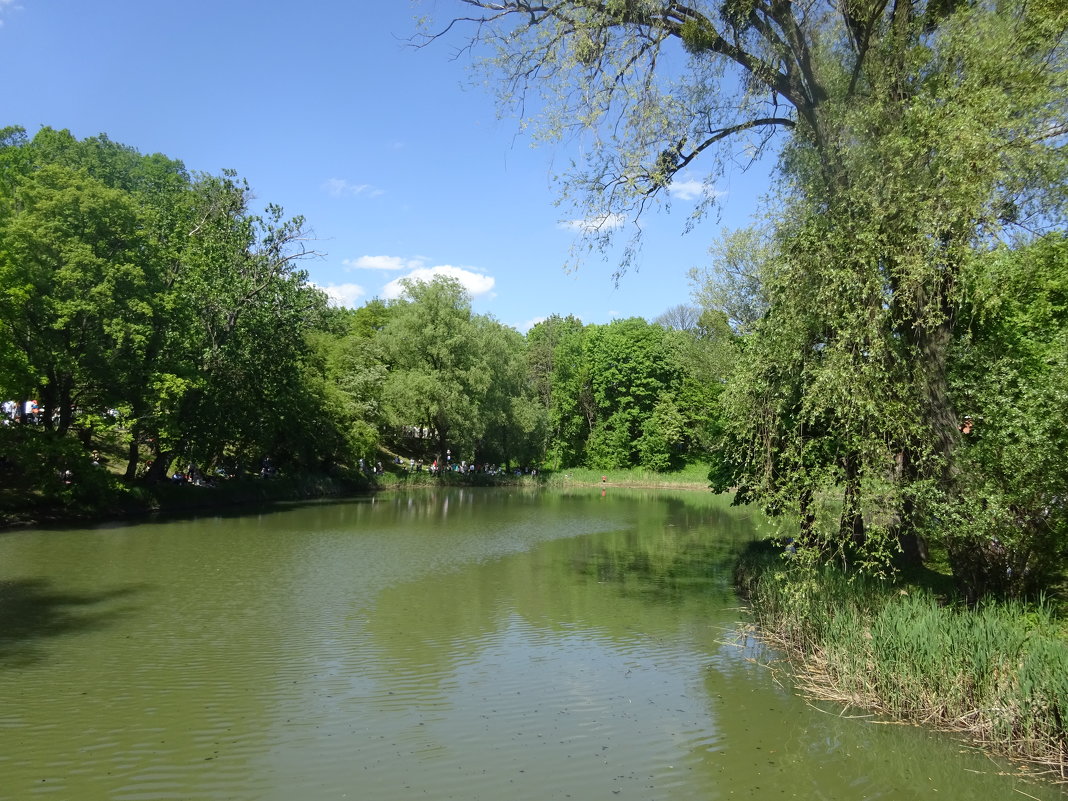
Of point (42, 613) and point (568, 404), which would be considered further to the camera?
point (568, 404)

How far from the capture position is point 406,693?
9125 millimetres

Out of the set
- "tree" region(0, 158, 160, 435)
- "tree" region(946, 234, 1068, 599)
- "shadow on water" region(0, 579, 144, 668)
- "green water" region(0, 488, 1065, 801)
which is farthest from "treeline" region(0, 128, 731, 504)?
"tree" region(946, 234, 1068, 599)

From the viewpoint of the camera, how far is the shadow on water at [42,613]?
34.5 feet

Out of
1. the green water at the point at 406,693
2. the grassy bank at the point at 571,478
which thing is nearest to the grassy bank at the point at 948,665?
the green water at the point at 406,693

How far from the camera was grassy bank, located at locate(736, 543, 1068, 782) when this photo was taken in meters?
7.06

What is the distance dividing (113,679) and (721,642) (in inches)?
335

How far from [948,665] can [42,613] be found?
1337 cm

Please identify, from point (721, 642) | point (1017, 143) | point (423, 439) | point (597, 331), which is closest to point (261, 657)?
point (721, 642)

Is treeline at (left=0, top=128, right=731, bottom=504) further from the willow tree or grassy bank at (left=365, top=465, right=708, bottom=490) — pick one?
the willow tree

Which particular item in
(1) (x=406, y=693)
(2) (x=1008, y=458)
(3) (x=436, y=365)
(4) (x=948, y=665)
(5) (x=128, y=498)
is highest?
(3) (x=436, y=365)

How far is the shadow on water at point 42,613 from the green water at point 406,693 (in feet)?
0.22

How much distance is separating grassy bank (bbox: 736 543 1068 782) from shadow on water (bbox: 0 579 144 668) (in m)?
10.4

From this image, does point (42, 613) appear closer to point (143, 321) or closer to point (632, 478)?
point (143, 321)

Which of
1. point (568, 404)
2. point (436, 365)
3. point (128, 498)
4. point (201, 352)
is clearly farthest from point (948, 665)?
point (568, 404)
